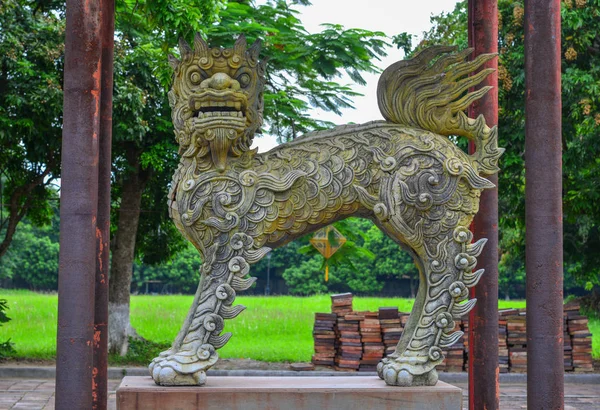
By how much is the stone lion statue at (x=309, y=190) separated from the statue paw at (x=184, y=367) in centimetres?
2

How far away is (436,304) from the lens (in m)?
5.15

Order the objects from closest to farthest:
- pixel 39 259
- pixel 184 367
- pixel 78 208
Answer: pixel 78 208 < pixel 184 367 < pixel 39 259

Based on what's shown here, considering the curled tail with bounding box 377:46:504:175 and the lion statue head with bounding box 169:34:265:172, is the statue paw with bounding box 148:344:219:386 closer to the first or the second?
the lion statue head with bounding box 169:34:265:172

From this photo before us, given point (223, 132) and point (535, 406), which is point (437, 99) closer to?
point (223, 132)

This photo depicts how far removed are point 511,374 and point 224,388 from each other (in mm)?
8305

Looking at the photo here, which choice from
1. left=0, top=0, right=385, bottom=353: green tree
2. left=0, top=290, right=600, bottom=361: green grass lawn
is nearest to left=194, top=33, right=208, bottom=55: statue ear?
left=0, top=0, right=385, bottom=353: green tree

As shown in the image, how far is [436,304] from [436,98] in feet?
4.50

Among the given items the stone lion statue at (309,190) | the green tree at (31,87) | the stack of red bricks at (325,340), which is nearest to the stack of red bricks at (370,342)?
the stack of red bricks at (325,340)

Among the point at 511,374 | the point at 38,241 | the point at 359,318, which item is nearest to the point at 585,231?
the point at 511,374

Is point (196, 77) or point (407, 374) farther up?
point (196, 77)

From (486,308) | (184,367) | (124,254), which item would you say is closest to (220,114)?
(184,367)

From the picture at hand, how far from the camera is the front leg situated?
491cm

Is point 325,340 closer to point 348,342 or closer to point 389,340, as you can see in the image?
point 348,342

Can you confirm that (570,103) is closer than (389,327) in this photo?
Yes
